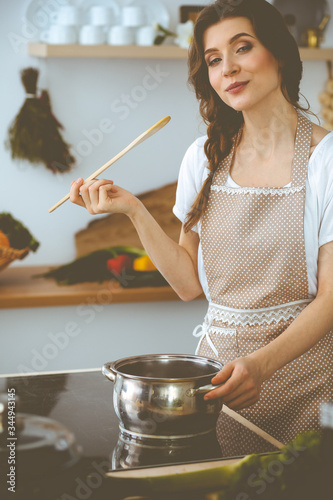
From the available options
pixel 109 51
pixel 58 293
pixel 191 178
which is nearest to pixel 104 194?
pixel 191 178

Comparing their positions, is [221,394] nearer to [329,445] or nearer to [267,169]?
[329,445]

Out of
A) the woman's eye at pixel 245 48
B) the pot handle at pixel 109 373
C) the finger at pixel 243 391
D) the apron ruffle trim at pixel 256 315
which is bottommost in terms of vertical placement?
the apron ruffle trim at pixel 256 315

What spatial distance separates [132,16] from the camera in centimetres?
272

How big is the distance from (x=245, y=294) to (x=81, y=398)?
1.75 feet

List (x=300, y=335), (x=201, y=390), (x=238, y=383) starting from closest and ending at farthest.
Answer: (x=201, y=390) < (x=238, y=383) < (x=300, y=335)

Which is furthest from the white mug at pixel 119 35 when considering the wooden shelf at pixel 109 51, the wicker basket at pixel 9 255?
the wicker basket at pixel 9 255

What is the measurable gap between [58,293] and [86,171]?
2.15 feet

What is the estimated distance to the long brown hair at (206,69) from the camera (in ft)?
4.65

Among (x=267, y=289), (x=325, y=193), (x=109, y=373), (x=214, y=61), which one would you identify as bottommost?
(x=267, y=289)

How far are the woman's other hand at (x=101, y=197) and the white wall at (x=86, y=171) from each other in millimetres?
1462

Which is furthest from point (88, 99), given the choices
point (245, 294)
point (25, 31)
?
point (245, 294)

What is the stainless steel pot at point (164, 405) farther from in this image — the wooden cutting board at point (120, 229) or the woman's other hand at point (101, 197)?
the wooden cutting board at point (120, 229)

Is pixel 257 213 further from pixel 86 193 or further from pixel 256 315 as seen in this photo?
pixel 86 193

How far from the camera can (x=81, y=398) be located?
3.68 feet
